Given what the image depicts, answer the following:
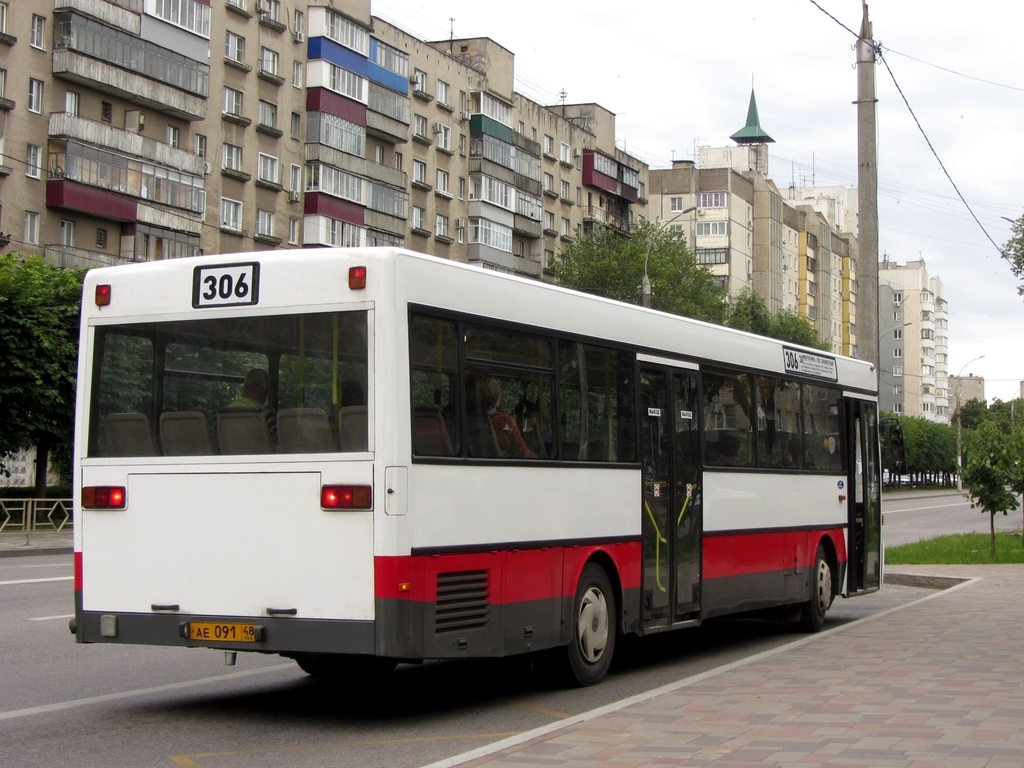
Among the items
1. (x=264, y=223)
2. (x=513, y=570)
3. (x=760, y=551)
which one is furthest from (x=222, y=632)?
(x=264, y=223)

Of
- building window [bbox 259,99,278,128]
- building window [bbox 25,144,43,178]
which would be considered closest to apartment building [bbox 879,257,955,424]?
building window [bbox 259,99,278,128]

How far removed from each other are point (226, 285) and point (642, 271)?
213 ft

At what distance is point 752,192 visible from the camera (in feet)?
375

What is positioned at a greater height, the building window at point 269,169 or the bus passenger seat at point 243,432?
the building window at point 269,169

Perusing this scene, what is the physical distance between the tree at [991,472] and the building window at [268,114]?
115 ft

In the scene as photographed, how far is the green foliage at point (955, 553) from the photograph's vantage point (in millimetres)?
25780

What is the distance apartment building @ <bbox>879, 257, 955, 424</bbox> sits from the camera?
17188cm

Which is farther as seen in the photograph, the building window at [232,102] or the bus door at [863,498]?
the building window at [232,102]

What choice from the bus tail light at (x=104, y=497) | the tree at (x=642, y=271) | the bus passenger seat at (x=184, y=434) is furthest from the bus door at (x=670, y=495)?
the tree at (x=642, y=271)

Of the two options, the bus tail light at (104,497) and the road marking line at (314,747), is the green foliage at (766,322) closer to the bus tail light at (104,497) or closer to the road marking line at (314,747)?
the bus tail light at (104,497)

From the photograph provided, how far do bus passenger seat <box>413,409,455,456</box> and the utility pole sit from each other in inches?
465

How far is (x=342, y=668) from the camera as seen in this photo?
1061 centimetres

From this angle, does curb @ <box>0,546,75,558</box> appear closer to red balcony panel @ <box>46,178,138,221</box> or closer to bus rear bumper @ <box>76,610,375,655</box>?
bus rear bumper @ <box>76,610,375,655</box>

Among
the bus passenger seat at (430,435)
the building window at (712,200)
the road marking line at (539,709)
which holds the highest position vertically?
the building window at (712,200)
